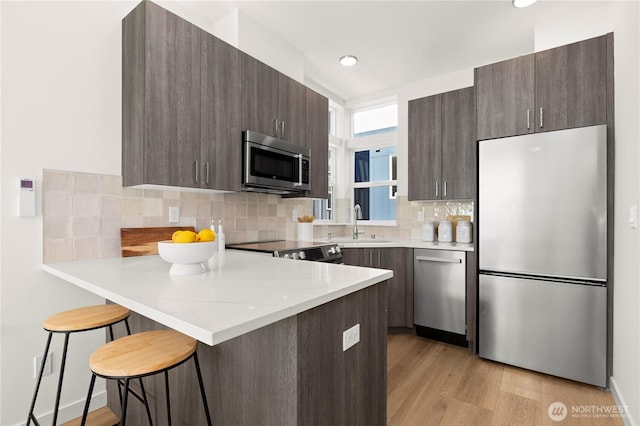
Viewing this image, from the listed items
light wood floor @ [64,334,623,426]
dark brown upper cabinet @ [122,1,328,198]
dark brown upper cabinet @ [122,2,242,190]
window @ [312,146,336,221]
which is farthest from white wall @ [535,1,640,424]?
window @ [312,146,336,221]

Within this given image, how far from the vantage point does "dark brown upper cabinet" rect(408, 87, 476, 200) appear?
121 inches

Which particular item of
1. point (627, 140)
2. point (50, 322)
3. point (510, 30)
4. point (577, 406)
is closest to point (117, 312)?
point (50, 322)

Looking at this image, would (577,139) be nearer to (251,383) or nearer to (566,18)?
(566,18)

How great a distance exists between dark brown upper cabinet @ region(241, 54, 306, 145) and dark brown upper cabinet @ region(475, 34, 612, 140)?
158cm

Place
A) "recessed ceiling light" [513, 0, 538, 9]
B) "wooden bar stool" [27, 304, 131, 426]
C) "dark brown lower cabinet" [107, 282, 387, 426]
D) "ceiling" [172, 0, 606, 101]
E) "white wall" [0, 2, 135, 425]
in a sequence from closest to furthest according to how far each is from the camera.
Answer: "dark brown lower cabinet" [107, 282, 387, 426]
"wooden bar stool" [27, 304, 131, 426]
"white wall" [0, 2, 135, 425]
"recessed ceiling light" [513, 0, 538, 9]
"ceiling" [172, 0, 606, 101]

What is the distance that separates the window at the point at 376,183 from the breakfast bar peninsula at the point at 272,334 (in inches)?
112

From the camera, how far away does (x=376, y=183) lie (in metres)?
4.29

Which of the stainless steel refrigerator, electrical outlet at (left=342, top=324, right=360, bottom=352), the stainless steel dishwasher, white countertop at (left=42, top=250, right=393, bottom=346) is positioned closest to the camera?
white countertop at (left=42, top=250, right=393, bottom=346)

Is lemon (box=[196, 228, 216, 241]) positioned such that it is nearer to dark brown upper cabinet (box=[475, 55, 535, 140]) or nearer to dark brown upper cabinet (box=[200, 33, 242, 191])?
dark brown upper cabinet (box=[200, 33, 242, 191])

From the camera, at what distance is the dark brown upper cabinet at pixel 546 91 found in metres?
2.22

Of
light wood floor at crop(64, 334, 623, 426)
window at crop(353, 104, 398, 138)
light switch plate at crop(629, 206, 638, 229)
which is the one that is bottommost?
light wood floor at crop(64, 334, 623, 426)

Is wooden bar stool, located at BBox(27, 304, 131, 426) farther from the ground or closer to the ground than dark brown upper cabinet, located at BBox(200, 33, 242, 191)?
closer to the ground

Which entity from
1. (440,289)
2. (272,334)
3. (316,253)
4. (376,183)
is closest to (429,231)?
(440,289)

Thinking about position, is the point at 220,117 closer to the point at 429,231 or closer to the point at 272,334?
the point at 272,334
